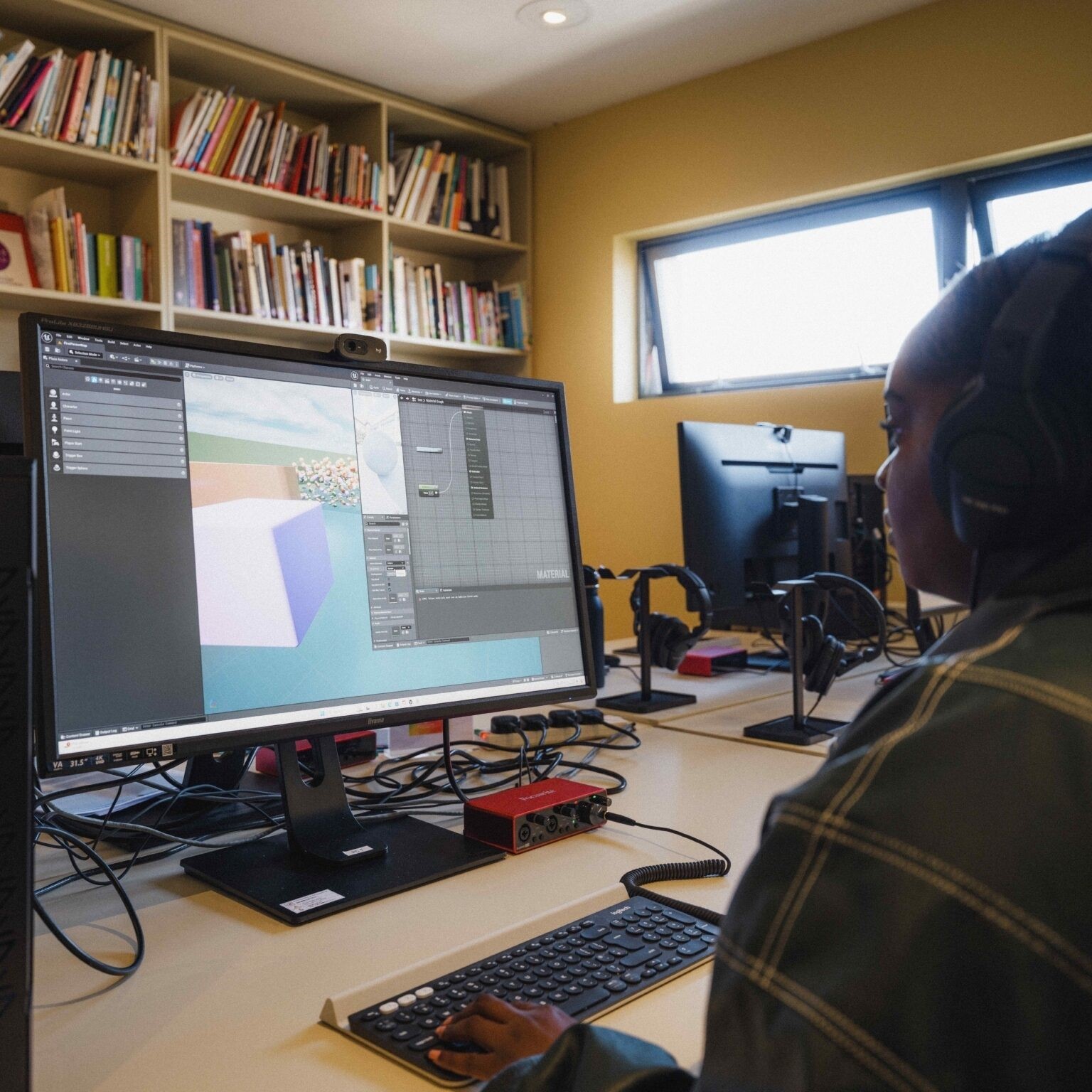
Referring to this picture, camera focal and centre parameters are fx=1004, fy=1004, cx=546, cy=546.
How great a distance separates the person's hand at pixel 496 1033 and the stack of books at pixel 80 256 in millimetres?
3102

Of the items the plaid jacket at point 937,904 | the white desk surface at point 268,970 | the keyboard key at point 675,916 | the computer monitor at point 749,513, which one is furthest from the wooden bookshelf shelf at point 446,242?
the plaid jacket at point 937,904

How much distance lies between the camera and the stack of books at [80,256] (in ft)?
10.4

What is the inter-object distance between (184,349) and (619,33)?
3.12 m

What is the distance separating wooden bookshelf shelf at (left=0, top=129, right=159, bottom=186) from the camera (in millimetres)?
3078

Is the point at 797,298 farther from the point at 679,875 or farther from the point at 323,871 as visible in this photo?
the point at 323,871

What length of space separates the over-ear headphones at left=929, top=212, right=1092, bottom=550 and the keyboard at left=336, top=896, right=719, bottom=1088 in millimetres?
432

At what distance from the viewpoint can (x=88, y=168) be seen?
131 inches

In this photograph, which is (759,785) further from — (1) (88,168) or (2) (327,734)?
(1) (88,168)

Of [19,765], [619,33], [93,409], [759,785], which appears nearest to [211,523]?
[93,409]

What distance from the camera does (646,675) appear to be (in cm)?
191

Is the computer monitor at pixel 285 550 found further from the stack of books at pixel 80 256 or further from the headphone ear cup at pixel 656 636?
the stack of books at pixel 80 256

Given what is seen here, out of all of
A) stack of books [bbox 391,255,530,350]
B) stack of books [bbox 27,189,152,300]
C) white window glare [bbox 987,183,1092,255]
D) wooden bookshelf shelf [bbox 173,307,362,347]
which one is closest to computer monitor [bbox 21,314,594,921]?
wooden bookshelf shelf [bbox 173,307,362,347]

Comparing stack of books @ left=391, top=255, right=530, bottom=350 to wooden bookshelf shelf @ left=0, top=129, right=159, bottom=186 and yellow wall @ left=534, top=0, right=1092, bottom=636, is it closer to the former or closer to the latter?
yellow wall @ left=534, top=0, right=1092, bottom=636

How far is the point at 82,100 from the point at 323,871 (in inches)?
120
